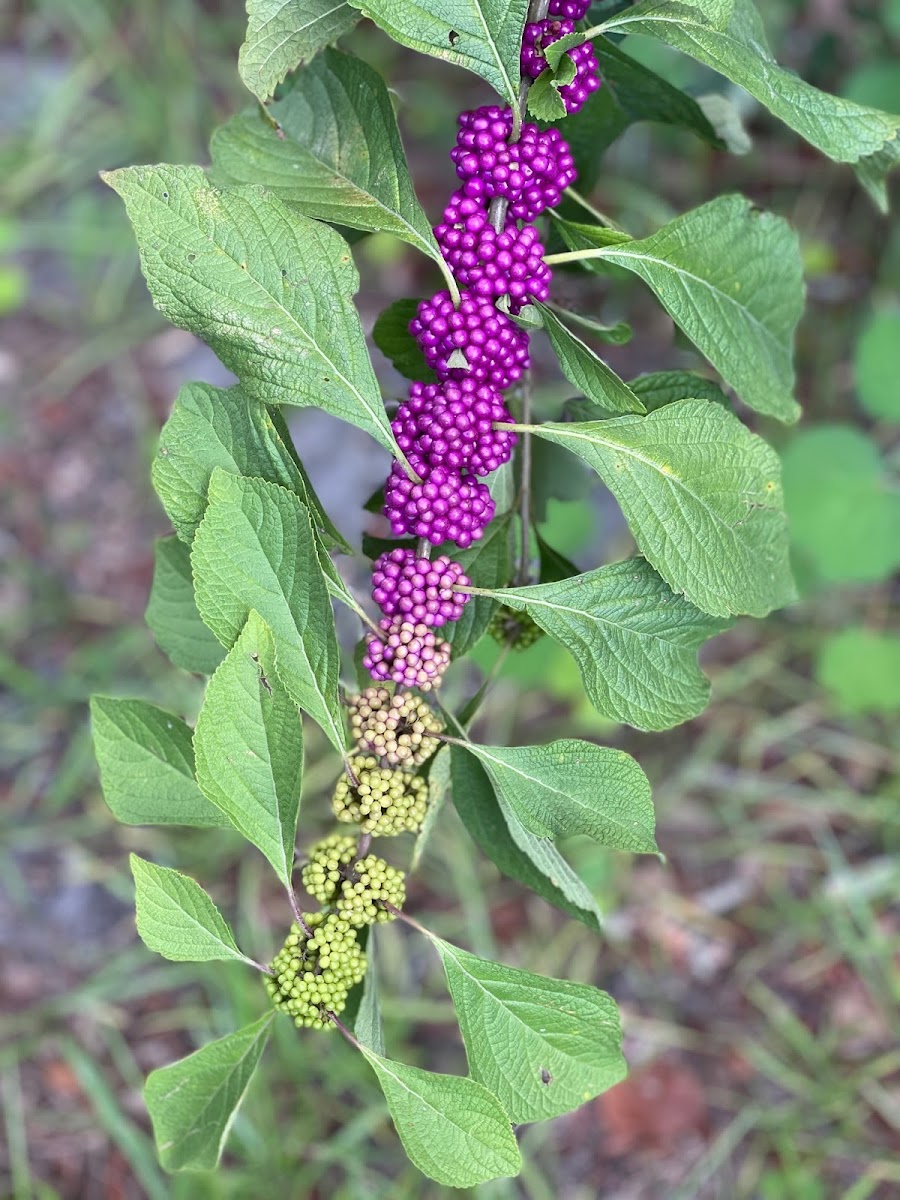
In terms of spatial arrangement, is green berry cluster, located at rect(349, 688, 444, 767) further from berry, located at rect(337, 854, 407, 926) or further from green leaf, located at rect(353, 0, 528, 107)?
green leaf, located at rect(353, 0, 528, 107)

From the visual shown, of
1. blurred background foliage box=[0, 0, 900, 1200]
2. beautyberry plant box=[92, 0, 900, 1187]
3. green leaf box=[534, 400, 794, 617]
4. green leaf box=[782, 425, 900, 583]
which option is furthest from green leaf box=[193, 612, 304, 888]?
green leaf box=[782, 425, 900, 583]

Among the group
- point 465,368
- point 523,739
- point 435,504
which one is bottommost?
point 523,739

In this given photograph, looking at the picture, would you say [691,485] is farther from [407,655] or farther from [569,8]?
[569,8]

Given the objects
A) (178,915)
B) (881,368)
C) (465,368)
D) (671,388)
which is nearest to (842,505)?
(881,368)

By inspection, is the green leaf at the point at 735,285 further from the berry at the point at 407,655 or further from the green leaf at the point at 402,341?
the berry at the point at 407,655

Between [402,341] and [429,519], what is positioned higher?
[402,341]

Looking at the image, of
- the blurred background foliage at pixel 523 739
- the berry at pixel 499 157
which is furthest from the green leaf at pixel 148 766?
the blurred background foliage at pixel 523 739
